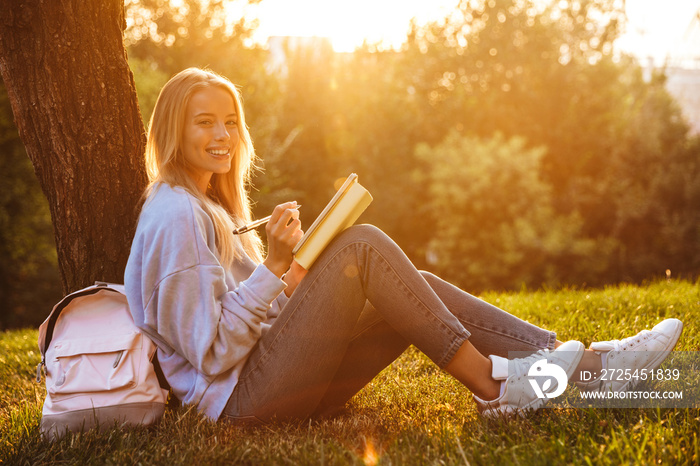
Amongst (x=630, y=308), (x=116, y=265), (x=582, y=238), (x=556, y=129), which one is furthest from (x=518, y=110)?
(x=116, y=265)

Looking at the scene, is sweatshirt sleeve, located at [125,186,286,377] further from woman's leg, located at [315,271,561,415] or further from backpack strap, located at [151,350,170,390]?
woman's leg, located at [315,271,561,415]

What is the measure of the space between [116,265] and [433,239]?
656 inches

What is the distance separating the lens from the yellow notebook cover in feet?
7.70

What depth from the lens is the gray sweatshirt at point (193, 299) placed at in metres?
2.18

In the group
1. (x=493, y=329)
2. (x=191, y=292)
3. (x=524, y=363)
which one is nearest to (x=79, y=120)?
(x=191, y=292)

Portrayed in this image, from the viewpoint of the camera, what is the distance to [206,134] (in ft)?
8.70

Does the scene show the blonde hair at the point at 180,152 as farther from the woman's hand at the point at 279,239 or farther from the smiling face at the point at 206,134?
the woman's hand at the point at 279,239

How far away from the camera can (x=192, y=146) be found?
8.66 feet

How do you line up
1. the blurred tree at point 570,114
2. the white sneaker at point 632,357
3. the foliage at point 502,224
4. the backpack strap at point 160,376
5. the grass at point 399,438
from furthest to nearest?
the blurred tree at point 570,114, the foliage at point 502,224, the backpack strap at point 160,376, the white sneaker at point 632,357, the grass at point 399,438

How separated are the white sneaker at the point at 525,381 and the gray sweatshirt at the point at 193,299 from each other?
941 millimetres

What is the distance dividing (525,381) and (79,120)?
2332 millimetres

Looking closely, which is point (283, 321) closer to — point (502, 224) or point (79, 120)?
point (79, 120)

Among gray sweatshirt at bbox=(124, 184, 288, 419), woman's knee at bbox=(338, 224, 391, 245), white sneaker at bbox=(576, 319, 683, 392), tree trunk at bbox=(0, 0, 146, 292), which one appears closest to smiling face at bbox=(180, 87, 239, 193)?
gray sweatshirt at bbox=(124, 184, 288, 419)

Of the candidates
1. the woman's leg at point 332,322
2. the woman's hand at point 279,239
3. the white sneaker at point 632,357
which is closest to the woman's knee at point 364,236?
the woman's leg at point 332,322
